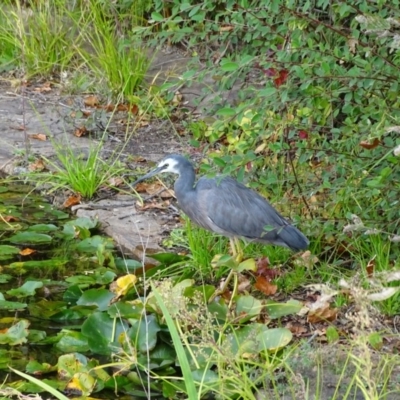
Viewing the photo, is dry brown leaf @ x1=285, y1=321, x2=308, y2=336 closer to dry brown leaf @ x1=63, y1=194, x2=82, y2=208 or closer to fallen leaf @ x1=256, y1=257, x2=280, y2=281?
fallen leaf @ x1=256, y1=257, x2=280, y2=281

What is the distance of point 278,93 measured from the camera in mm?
4848

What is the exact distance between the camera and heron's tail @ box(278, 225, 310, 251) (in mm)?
5105

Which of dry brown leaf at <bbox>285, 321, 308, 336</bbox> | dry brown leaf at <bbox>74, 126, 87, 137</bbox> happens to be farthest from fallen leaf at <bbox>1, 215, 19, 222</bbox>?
dry brown leaf at <bbox>285, 321, 308, 336</bbox>

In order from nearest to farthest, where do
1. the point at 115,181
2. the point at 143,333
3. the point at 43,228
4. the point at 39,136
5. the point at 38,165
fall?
the point at 143,333
the point at 43,228
the point at 115,181
the point at 38,165
the point at 39,136

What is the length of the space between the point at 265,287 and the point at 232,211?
50cm

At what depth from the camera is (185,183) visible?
217 inches

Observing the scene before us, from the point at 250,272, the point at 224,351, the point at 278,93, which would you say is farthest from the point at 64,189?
the point at 224,351

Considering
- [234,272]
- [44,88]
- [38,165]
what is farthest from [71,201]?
[44,88]

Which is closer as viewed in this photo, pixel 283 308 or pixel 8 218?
pixel 283 308

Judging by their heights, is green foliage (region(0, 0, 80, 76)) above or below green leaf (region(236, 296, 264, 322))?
below

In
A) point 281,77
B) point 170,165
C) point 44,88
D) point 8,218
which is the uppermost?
point 281,77

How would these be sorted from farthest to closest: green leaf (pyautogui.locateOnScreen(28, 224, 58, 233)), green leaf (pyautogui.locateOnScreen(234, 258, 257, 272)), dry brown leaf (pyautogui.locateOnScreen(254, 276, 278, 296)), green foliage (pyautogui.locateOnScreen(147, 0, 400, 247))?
green leaf (pyautogui.locateOnScreen(28, 224, 58, 233)), dry brown leaf (pyautogui.locateOnScreen(254, 276, 278, 296)), green leaf (pyautogui.locateOnScreen(234, 258, 257, 272)), green foliage (pyautogui.locateOnScreen(147, 0, 400, 247))

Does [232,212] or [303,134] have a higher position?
[303,134]

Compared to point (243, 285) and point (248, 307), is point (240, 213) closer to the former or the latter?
point (243, 285)
